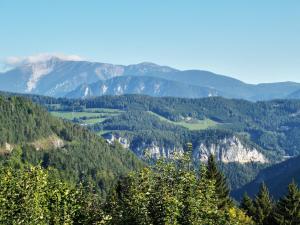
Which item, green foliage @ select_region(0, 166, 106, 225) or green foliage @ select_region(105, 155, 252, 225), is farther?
green foliage @ select_region(0, 166, 106, 225)

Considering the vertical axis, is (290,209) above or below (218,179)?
below

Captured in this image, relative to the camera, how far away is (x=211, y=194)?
38781mm

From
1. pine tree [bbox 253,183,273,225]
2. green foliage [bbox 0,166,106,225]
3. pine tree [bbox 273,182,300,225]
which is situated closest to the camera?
green foliage [bbox 0,166,106,225]

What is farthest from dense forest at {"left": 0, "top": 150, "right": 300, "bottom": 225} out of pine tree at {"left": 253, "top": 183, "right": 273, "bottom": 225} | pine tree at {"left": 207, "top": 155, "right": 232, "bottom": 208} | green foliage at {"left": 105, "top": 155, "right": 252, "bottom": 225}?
pine tree at {"left": 253, "top": 183, "right": 273, "bottom": 225}

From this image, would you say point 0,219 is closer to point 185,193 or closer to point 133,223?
point 133,223

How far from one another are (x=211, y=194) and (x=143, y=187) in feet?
15.4

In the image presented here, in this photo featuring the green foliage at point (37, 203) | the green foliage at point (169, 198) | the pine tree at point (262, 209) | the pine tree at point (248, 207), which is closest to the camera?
the green foliage at point (169, 198)

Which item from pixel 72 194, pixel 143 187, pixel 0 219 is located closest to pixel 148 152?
pixel 143 187

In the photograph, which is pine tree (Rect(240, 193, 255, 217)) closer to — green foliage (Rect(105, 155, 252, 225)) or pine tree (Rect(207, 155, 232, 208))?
pine tree (Rect(207, 155, 232, 208))

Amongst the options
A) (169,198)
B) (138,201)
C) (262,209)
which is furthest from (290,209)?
(169,198)

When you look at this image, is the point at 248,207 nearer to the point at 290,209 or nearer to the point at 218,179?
the point at 218,179

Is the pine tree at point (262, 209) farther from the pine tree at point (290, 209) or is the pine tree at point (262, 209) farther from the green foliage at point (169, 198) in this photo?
→ the green foliage at point (169, 198)

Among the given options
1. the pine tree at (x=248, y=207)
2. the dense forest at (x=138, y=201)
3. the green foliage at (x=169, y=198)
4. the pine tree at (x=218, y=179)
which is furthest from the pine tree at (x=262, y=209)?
the green foliage at (x=169, y=198)

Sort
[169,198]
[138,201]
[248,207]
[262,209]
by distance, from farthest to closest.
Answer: [248,207]
[262,209]
[138,201]
[169,198]
